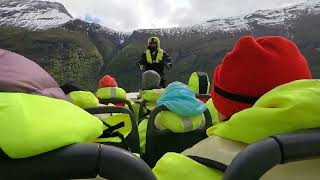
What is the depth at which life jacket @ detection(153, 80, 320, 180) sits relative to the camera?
1126 mm

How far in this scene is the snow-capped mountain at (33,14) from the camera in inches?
4353

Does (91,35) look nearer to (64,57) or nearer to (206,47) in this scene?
(206,47)

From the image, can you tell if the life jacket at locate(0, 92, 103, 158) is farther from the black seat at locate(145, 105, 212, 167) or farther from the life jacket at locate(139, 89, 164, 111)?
the life jacket at locate(139, 89, 164, 111)

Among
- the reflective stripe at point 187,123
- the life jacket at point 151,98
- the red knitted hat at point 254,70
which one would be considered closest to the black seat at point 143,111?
the life jacket at point 151,98

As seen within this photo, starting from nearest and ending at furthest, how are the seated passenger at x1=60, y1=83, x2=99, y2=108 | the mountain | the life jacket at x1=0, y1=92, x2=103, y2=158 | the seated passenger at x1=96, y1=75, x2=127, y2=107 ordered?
the life jacket at x1=0, y1=92, x2=103, y2=158 < the seated passenger at x1=60, y1=83, x2=99, y2=108 < the seated passenger at x1=96, y1=75, x2=127, y2=107 < the mountain

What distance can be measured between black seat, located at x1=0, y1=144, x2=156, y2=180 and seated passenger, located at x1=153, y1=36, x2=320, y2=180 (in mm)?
340

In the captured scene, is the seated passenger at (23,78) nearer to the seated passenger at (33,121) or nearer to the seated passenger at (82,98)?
the seated passenger at (33,121)

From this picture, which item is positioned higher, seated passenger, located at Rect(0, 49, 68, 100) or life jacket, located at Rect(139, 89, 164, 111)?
seated passenger, located at Rect(0, 49, 68, 100)

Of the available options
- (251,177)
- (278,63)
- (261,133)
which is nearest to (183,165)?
(261,133)

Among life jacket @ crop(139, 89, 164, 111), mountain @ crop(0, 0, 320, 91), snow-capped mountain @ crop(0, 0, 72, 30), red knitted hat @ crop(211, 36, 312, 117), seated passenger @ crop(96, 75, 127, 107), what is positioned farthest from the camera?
snow-capped mountain @ crop(0, 0, 72, 30)

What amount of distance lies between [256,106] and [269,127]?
10 cm

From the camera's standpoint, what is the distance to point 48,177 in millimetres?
980

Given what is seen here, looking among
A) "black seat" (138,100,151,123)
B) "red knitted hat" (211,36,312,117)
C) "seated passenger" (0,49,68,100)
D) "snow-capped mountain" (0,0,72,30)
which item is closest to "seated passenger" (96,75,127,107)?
"black seat" (138,100,151,123)

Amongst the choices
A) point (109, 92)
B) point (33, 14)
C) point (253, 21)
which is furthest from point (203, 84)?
point (253, 21)
